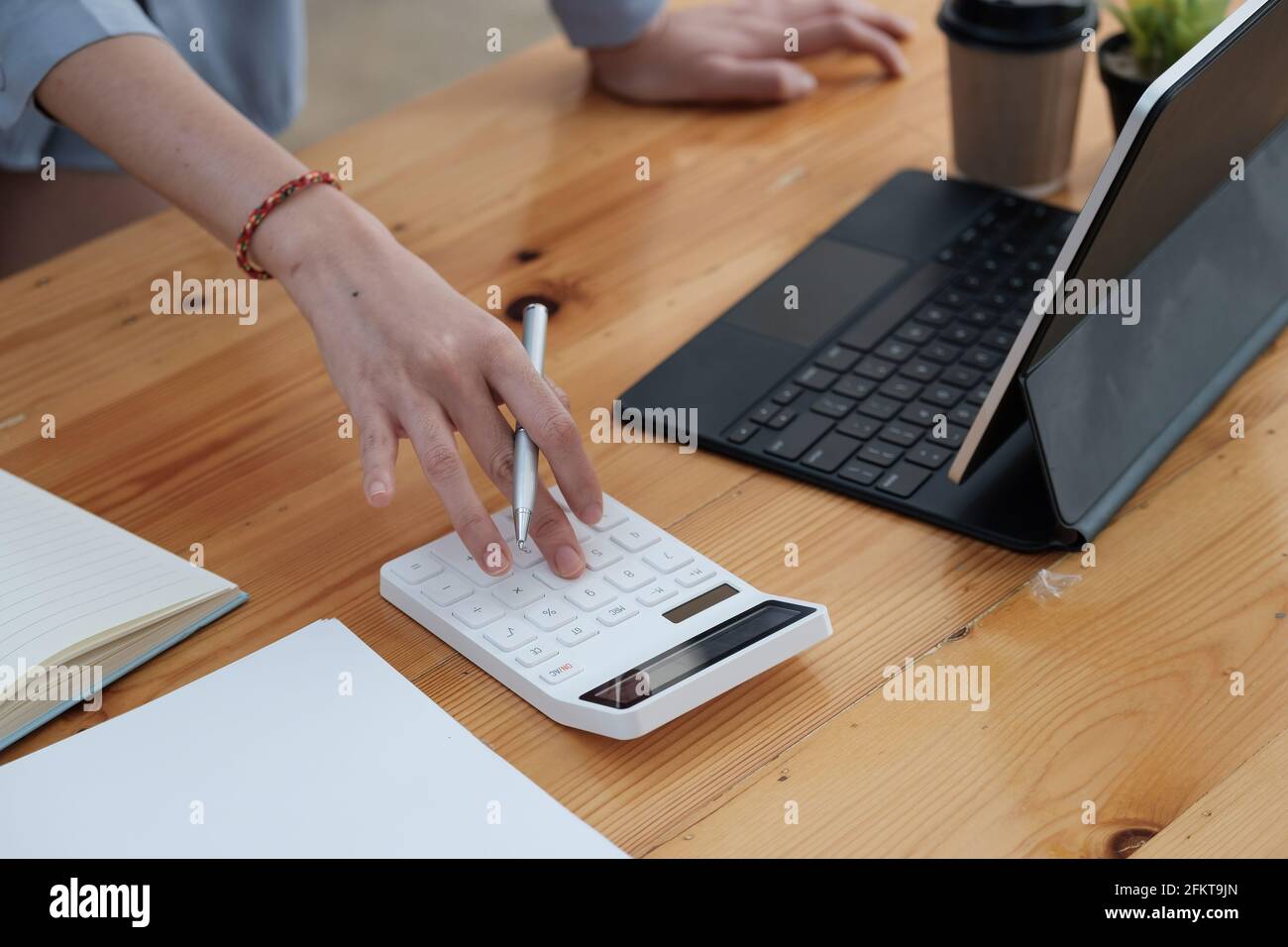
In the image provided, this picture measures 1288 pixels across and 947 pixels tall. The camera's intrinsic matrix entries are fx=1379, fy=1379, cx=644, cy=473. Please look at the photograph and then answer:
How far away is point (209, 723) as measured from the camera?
673 mm

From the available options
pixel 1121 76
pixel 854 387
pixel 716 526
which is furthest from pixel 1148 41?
pixel 716 526

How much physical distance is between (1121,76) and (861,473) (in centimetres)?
44

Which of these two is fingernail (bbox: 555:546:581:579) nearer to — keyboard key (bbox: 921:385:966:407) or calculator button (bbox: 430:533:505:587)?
calculator button (bbox: 430:533:505:587)

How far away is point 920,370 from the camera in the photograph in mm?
889

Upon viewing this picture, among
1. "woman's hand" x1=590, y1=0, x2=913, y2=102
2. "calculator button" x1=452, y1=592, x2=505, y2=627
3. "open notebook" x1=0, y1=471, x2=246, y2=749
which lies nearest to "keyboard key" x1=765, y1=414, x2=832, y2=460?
"calculator button" x1=452, y1=592, x2=505, y2=627

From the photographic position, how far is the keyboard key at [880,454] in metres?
0.82

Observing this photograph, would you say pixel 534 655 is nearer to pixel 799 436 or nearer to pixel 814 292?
pixel 799 436

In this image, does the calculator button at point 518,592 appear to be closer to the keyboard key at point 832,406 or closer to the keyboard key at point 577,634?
the keyboard key at point 577,634

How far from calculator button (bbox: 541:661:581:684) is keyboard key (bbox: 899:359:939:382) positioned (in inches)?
13.0

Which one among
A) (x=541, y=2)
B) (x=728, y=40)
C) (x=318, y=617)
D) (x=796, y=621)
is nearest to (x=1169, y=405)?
(x=796, y=621)

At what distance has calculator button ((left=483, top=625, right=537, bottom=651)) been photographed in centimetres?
70
